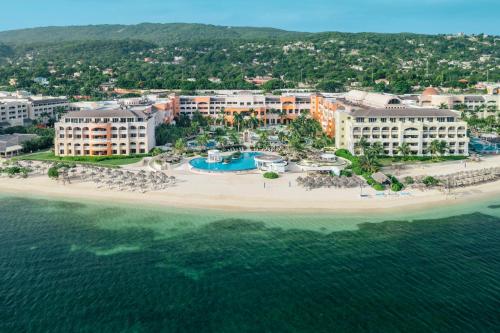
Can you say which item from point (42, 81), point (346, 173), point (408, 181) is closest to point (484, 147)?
point (408, 181)

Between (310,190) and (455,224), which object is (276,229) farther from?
(455,224)

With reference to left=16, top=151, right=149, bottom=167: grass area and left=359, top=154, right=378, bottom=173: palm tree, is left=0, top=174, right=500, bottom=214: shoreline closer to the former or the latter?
left=359, top=154, right=378, bottom=173: palm tree

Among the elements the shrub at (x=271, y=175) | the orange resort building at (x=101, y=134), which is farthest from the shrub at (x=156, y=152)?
the shrub at (x=271, y=175)

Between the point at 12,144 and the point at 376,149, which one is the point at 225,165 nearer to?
the point at 376,149

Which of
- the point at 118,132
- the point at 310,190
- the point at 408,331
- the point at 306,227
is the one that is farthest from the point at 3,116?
the point at 408,331

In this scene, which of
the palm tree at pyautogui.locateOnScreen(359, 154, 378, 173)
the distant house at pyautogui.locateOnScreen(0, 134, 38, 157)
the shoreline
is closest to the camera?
the shoreline

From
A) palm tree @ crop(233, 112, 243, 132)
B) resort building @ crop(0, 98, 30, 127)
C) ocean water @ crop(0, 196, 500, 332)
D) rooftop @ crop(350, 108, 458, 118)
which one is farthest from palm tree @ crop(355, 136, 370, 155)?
resort building @ crop(0, 98, 30, 127)

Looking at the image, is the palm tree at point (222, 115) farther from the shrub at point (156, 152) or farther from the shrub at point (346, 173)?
the shrub at point (346, 173)
